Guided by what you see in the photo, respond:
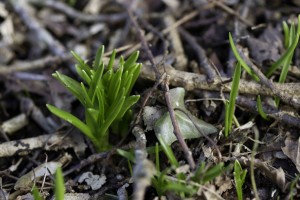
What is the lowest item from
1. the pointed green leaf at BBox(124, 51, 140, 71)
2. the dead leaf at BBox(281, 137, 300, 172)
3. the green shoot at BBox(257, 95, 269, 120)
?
the dead leaf at BBox(281, 137, 300, 172)

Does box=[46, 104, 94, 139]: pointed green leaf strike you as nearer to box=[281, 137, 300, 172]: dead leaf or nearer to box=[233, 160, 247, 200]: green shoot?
box=[233, 160, 247, 200]: green shoot

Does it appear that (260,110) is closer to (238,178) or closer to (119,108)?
(238,178)

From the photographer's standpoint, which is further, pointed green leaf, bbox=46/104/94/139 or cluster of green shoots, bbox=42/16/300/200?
pointed green leaf, bbox=46/104/94/139

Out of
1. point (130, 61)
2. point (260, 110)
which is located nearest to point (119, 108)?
point (130, 61)

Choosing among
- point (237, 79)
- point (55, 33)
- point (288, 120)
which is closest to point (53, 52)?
point (55, 33)

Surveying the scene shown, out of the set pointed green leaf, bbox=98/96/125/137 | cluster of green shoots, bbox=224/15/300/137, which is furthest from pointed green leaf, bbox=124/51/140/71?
cluster of green shoots, bbox=224/15/300/137

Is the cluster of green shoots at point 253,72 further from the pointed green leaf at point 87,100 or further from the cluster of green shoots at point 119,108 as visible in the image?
the pointed green leaf at point 87,100

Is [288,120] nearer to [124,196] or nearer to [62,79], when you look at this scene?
[124,196]
